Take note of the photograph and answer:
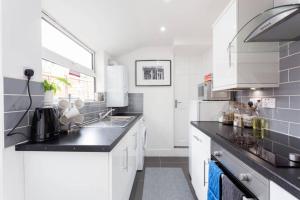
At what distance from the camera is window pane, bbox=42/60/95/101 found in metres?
1.94

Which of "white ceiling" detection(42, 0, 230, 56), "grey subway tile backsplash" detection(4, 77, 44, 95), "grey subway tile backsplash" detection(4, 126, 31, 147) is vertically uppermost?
"white ceiling" detection(42, 0, 230, 56)

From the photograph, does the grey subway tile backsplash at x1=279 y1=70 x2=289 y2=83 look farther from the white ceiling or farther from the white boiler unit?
the white boiler unit

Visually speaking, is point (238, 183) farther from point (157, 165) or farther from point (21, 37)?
point (157, 165)

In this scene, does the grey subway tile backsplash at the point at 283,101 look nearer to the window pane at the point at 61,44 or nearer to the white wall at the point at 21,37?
the white wall at the point at 21,37

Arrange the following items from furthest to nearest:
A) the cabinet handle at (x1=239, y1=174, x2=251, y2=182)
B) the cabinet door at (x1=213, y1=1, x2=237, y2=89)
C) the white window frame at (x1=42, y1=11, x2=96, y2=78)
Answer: the white window frame at (x1=42, y1=11, x2=96, y2=78) < the cabinet door at (x1=213, y1=1, x2=237, y2=89) < the cabinet handle at (x1=239, y1=174, x2=251, y2=182)

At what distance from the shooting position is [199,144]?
2.13m

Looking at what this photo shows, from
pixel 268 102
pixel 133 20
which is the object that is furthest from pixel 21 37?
pixel 268 102

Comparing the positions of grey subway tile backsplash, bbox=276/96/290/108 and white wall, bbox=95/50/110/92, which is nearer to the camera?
grey subway tile backsplash, bbox=276/96/290/108

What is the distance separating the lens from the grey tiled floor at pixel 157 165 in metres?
2.52

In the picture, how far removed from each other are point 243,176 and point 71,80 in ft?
7.05

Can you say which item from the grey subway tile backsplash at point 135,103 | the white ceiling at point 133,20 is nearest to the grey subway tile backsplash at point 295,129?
the white ceiling at point 133,20

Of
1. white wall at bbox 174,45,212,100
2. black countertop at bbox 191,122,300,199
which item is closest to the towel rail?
black countertop at bbox 191,122,300,199

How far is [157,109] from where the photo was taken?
13.5 feet

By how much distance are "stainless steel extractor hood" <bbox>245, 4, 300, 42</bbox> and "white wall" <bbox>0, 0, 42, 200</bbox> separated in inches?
61.0
